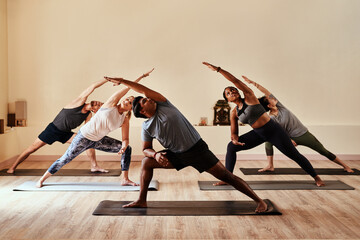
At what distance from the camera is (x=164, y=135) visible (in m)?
3.45

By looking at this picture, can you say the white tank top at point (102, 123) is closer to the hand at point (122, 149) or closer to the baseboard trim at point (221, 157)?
the hand at point (122, 149)

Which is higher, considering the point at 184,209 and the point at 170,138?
the point at 170,138

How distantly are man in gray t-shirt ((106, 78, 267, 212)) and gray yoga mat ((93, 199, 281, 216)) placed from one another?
0.19m

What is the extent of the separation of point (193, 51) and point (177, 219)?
3.80 meters

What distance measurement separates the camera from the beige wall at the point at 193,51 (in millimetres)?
6750

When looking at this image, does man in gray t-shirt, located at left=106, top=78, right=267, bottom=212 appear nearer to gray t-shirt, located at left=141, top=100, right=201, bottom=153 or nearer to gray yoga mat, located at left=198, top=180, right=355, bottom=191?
gray t-shirt, located at left=141, top=100, right=201, bottom=153

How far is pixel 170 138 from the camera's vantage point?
3455 millimetres

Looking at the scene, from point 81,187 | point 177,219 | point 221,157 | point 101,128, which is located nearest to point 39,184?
point 81,187

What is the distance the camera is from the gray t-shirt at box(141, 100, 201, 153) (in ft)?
11.2

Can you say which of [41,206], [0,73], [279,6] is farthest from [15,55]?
[279,6]

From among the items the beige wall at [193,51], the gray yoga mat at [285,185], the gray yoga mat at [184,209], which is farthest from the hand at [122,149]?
the beige wall at [193,51]

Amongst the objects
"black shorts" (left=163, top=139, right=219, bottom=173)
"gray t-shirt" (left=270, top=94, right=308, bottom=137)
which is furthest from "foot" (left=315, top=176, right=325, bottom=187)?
"black shorts" (left=163, top=139, right=219, bottom=173)

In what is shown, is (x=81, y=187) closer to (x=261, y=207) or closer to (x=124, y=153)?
(x=124, y=153)

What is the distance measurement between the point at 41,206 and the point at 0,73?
10.6 ft
